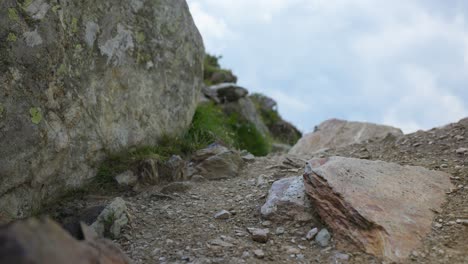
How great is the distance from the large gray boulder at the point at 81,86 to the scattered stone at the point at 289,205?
2.16m

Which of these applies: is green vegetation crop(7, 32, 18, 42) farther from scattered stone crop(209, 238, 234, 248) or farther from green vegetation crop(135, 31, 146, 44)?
scattered stone crop(209, 238, 234, 248)

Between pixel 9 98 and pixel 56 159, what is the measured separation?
81 centimetres

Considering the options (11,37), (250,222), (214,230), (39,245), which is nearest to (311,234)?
(250,222)

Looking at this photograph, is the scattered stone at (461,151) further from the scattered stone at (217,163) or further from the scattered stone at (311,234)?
the scattered stone at (217,163)

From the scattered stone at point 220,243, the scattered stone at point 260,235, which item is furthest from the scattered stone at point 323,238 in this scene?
the scattered stone at point 220,243

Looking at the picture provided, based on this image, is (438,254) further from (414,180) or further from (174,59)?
(174,59)

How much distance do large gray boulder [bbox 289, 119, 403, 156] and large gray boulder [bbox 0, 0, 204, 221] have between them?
13.1 feet

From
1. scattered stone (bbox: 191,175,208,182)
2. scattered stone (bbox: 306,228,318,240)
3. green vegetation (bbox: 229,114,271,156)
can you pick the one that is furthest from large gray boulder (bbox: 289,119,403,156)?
scattered stone (bbox: 306,228,318,240)

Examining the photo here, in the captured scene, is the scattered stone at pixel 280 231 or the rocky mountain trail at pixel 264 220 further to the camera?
the scattered stone at pixel 280 231

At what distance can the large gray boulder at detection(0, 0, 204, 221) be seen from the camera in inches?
190

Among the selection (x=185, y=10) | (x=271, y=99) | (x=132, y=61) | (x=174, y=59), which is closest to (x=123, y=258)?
(x=132, y=61)

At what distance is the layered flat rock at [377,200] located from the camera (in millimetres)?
4281

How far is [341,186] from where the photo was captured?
4.74 meters

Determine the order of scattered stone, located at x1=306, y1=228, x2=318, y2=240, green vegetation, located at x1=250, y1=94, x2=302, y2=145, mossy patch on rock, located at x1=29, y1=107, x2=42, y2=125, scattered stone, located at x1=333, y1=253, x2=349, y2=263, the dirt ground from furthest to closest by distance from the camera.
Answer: green vegetation, located at x1=250, y1=94, x2=302, y2=145 → mossy patch on rock, located at x1=29, y1=107, x2=42, y2=125 → scattered stone, located at x1=306, y1=228, x2=318, y2=240 → the dirt ground → scattered stone, located at x1=333, y1=253, x2=349, y2=263
